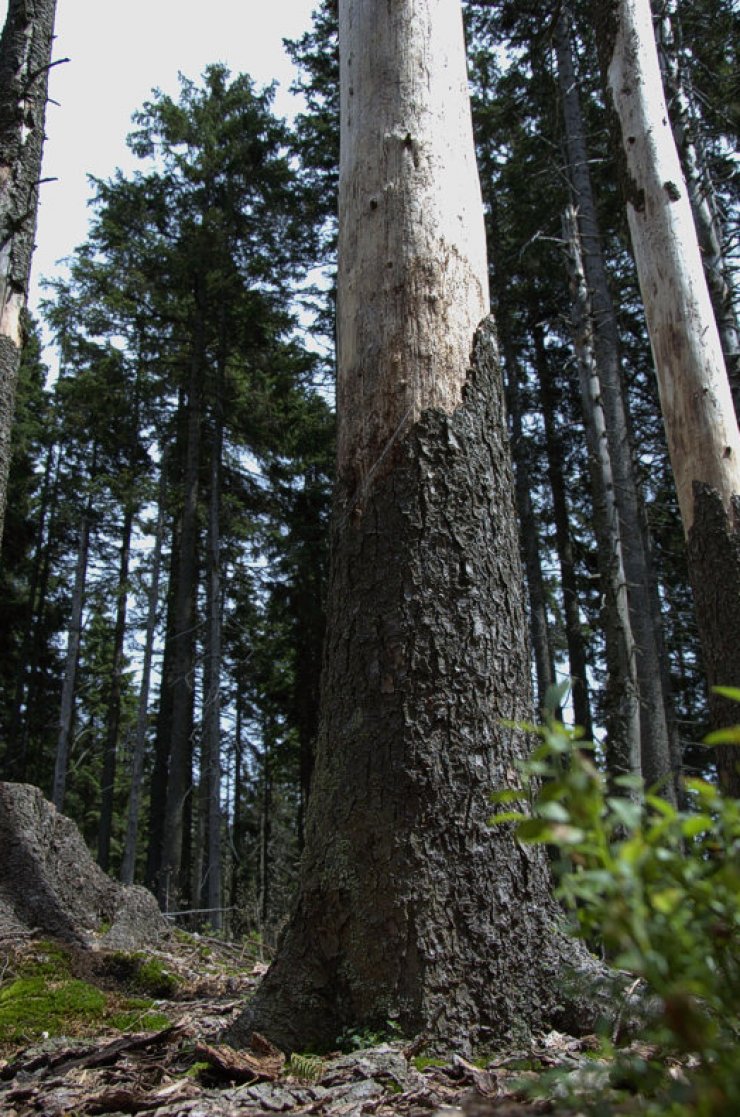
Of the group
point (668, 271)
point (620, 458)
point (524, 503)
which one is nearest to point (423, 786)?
point (668, 271)

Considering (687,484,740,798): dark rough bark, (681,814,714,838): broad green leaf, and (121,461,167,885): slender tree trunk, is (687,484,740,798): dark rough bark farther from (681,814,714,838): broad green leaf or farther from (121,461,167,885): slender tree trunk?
(121,461,167,885): slender tree trunk

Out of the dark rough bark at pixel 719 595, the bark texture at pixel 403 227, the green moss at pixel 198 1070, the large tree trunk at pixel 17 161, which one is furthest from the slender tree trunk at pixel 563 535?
the green moss at pixel 198 1070

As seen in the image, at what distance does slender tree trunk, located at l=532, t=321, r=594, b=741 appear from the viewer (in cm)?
1872

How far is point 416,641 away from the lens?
110 inches

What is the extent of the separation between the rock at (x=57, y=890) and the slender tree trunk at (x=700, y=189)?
28.5 ft

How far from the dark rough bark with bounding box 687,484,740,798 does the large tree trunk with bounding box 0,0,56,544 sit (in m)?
4.70

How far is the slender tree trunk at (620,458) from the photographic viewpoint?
39.7ft

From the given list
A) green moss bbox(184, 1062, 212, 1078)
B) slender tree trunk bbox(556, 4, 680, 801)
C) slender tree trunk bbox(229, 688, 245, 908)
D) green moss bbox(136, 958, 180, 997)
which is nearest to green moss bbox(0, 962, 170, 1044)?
green moss bbox(136, 958, 180, 997)

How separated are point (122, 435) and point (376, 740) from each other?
21.1 m

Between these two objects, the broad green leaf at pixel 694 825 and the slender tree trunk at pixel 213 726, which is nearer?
the broad green leaf at pixel 694 825

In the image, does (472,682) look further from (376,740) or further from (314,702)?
(314,702)

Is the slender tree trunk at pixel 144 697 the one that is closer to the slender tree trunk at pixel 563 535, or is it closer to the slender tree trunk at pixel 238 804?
the slender tree trunk at pixel 238 804

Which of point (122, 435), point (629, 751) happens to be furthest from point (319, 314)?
point (629, 751)

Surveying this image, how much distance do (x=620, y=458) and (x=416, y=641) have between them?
36.1ft
